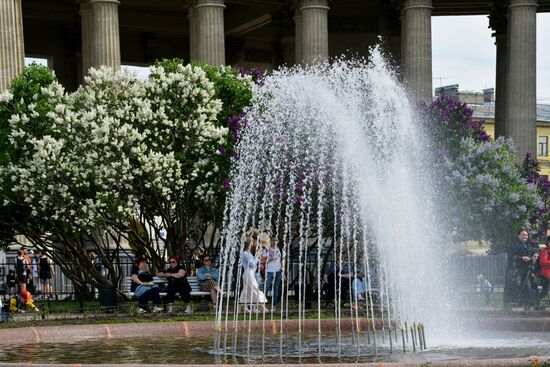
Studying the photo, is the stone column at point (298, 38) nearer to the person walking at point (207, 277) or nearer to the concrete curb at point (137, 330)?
the person walking at point (207, 277)

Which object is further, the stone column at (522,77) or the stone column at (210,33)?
the stone column at (522,77)

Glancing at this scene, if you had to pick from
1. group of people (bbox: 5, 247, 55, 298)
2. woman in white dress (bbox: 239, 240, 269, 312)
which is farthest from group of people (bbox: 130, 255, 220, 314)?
group of people (bbox: 5, 247, 55, 298)

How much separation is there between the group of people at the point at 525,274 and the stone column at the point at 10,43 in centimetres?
2240

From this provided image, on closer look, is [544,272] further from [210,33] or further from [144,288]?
[210,33]

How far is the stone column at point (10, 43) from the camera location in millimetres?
45094

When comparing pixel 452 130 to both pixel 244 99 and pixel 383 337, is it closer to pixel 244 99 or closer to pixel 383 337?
pixel 244 99

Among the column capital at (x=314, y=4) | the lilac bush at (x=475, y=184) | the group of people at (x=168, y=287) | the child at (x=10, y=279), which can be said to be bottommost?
the child at (x=10, y=279)

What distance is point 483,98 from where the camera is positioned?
121 metres

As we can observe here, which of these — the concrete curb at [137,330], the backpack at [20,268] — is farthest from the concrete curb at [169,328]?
the backpack at [20,268]

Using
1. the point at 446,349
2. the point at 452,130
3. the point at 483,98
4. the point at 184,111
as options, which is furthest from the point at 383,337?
the point at 483,98

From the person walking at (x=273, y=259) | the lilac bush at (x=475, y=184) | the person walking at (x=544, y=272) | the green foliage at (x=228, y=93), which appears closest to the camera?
the person walking at (x=544, y=272)

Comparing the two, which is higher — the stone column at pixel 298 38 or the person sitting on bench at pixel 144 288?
the stone column at pixel 298 38

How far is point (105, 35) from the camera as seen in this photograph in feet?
158

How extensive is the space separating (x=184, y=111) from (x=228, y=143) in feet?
5.38
